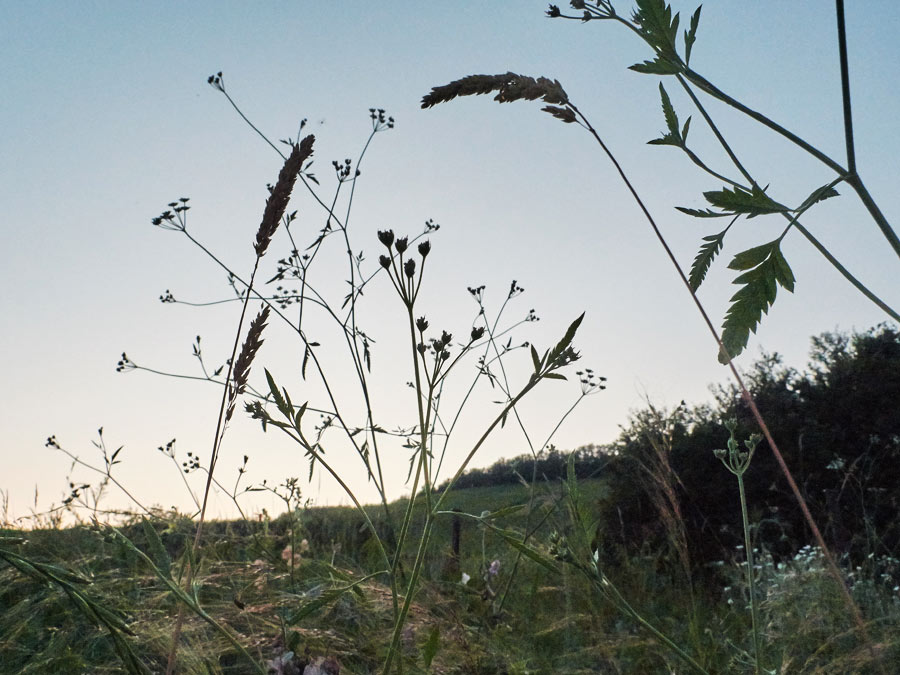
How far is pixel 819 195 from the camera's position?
120 centimetres

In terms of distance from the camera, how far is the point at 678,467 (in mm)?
8297

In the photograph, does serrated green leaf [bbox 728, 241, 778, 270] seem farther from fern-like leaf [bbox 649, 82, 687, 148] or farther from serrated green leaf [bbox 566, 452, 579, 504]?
serrated green leaf [bbox 566, 452, 579, 504]

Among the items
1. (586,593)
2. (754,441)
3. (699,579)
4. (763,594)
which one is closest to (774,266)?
(754,441)

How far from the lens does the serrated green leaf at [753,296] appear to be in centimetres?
139

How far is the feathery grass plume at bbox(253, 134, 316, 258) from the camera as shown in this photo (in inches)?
62.6

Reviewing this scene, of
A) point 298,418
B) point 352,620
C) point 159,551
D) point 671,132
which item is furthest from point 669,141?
point 352,620

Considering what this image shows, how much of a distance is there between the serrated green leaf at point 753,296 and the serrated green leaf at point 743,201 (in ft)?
0.59

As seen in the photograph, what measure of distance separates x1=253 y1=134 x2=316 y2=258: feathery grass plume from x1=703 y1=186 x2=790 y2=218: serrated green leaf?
2.71 ft

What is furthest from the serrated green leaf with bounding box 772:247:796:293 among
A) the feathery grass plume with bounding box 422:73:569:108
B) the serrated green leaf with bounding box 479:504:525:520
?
the serrated green leaf with bounding box 479:504:525:520

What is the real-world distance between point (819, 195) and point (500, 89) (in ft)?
1.73

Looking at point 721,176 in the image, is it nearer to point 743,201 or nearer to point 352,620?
point 743,201

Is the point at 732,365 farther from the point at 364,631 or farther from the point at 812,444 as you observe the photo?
the point at 812,444

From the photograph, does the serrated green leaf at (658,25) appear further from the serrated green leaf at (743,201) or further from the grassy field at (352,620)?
the grassy field at (352,620)

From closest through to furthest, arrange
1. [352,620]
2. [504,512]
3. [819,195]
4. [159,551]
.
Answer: [819,195]
[159,551]
[504,512]
[352,620]
